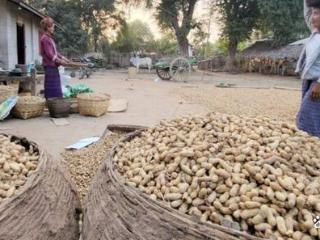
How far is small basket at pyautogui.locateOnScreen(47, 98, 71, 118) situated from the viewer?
6.23m

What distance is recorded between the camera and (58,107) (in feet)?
20.5

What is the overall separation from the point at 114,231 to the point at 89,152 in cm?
221

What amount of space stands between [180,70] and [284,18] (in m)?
8.69

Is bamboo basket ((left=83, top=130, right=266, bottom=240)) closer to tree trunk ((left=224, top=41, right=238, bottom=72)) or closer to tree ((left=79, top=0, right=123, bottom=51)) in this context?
tree trunk ((left=224, top=41, right=238, bottom=72))

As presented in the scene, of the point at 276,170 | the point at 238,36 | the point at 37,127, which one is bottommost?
the point at 37,127

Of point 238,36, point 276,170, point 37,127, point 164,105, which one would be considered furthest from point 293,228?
point 238,36

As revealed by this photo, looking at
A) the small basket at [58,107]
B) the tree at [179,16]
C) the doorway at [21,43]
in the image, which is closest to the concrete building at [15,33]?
the doorway at [21,43]

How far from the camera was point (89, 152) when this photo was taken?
Result: 3.75 m

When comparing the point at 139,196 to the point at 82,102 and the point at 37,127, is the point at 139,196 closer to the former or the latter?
the point at 37,127

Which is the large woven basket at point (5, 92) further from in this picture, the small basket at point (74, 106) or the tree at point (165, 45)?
the tree at point (165, 45)

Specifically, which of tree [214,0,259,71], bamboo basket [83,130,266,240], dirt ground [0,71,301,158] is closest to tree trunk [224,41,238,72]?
tree [214,0,259,71]

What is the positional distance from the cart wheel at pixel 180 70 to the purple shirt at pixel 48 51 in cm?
1086

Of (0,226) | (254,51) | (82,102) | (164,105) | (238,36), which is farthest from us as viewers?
(254,51)

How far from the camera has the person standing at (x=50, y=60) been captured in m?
5.68
